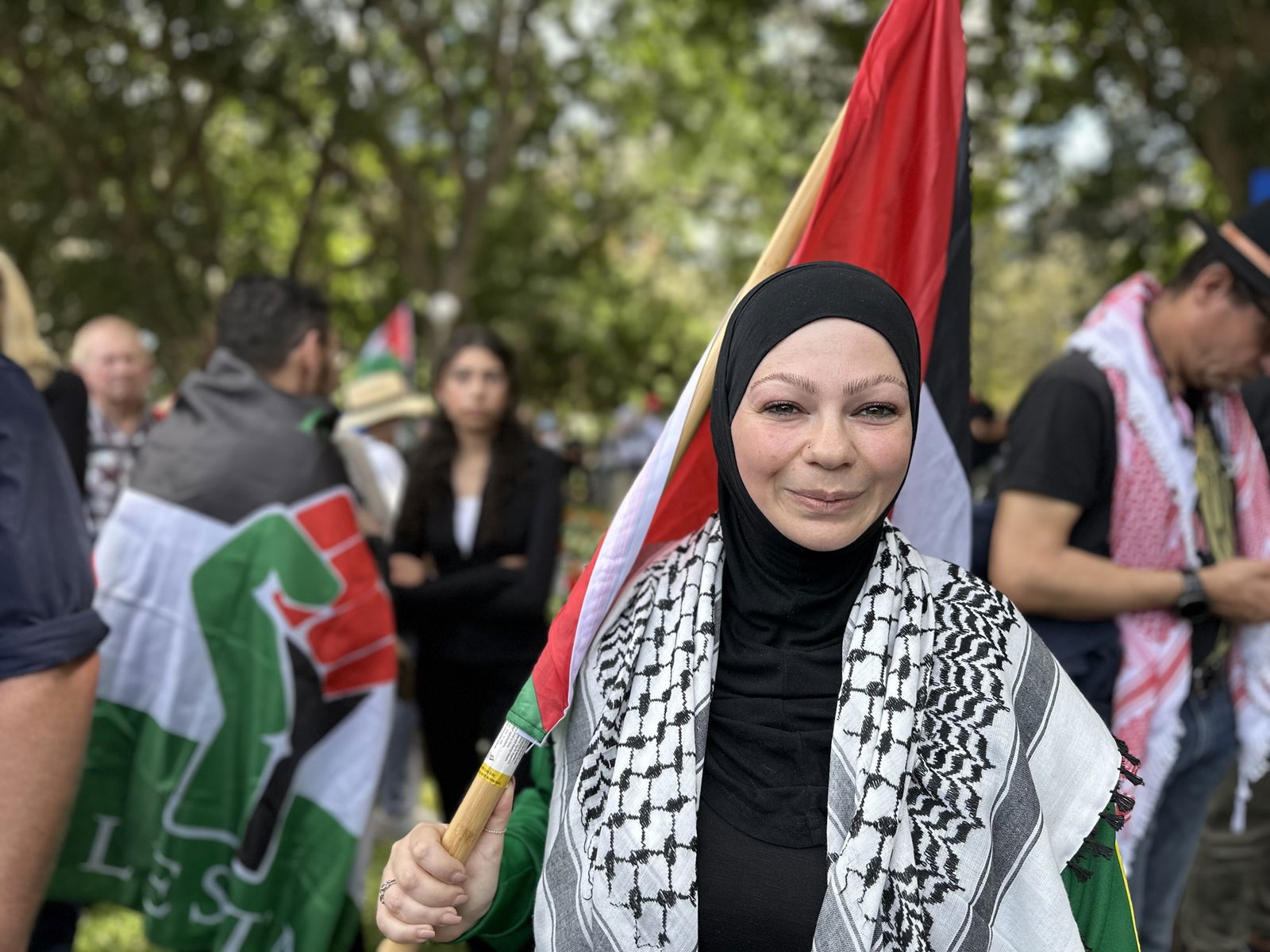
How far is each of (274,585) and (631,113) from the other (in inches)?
651

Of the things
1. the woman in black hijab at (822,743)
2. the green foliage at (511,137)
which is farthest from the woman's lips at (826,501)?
the green foliage at (511,137)

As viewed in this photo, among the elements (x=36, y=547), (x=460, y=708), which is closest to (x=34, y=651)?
(x=36, y=547)

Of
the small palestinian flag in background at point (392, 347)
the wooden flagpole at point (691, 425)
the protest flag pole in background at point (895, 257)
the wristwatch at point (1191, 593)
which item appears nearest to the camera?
the wooden flagpole at point (691, 425)

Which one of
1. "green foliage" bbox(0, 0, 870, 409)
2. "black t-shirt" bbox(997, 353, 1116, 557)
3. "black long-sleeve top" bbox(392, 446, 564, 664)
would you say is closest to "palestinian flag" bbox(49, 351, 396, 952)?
"black long-sleeve top" bbox(392, 446, 564, 664)

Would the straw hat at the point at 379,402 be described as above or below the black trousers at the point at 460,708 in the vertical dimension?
above

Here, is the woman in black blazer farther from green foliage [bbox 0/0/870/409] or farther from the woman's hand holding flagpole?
green foliage [bbox 0/0/870/409]

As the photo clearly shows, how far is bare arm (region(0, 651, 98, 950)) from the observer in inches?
85.8

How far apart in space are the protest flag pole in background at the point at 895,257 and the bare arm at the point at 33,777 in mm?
895

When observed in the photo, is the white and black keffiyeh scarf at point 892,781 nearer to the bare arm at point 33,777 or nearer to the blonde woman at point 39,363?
the bare arm at point 33,777

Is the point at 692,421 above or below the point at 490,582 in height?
above

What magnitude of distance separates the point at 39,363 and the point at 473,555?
5.25 feet

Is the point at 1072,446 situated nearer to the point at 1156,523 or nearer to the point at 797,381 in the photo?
the point at 1156,523

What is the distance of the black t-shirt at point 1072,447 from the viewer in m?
2.88

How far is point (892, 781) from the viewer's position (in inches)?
66.9
